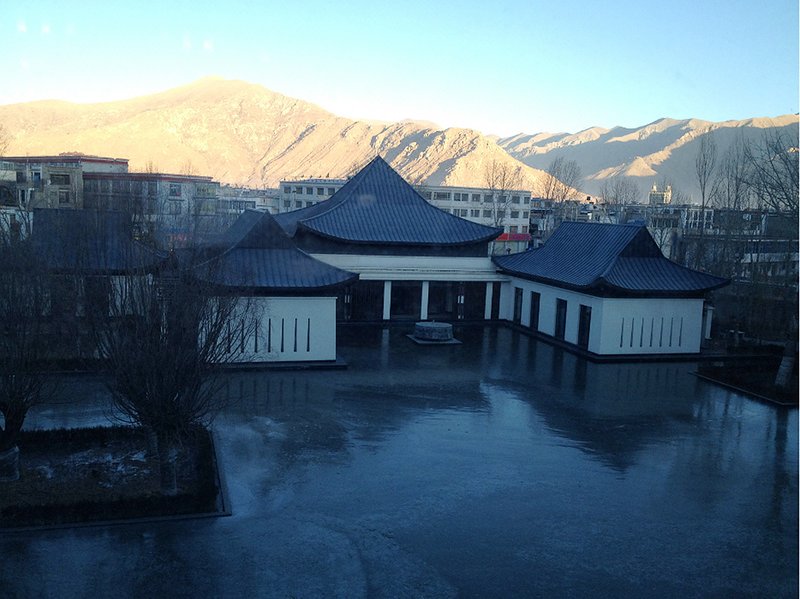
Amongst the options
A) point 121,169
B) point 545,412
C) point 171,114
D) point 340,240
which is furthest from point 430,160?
point 545,412

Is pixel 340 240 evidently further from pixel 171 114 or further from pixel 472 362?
pixel 171 114

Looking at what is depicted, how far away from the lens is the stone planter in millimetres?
10281

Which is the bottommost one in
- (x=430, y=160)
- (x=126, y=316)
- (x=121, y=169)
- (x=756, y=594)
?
(x=756, y=594)

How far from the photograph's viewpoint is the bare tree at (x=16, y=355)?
10.3m

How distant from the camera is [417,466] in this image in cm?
1162

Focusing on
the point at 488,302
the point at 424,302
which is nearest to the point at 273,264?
the point at 424,302

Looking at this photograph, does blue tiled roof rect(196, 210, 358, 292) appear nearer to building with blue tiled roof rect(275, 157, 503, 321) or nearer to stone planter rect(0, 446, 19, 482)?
building with blue tiled roof rect(275, 157, 503, 321)

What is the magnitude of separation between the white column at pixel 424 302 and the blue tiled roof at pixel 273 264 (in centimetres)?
732

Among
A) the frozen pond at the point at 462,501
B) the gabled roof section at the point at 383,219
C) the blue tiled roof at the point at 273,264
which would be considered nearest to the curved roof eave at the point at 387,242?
the gabled roof section at the point at 383,219

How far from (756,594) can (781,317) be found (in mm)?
19297

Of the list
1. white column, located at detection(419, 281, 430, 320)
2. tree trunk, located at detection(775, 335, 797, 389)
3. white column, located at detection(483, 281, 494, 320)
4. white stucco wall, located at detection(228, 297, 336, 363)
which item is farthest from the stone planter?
white column, located at detection(483, 281, 494, 320)

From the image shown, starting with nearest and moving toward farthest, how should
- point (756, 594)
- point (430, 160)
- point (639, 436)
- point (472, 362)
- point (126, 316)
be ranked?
point (756, 594)
point (126, 316)
point (639, 436)
point (472, 362)
point (430, 160)

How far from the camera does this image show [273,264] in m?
19.3

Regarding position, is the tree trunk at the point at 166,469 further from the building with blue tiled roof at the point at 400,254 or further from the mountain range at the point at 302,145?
the mountain range at the point at 302,145
